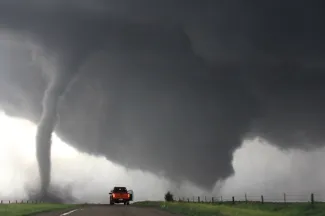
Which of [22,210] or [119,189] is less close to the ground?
[119,189]

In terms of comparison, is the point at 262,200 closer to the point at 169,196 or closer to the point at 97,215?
the point at 97,215

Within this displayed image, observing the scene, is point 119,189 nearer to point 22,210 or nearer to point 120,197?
point 120,197

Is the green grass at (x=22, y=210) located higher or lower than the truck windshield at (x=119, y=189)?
lower

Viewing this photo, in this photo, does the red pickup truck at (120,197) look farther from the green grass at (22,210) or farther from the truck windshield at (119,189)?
the green grass at (22,210)

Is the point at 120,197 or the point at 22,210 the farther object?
the point at 120,197

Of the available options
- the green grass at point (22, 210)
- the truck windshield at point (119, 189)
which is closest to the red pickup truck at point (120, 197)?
the truck windshield at point (119, 189)

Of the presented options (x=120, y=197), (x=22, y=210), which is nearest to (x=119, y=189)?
(x=120, y=197)

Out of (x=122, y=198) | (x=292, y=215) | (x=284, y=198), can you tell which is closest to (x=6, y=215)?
(x=292, y=215)

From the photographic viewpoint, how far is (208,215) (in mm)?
35375

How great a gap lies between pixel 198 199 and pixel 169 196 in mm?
38311

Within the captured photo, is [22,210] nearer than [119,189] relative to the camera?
Yes

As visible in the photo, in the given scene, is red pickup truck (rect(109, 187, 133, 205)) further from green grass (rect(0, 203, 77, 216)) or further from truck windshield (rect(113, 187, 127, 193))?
green grass (rect(0, 203, 77, 216))

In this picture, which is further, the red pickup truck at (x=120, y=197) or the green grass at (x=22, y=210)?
the red pickup truck at (x=120, y=197)

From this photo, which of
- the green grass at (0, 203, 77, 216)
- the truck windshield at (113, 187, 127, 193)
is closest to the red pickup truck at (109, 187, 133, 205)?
the truck windshield at (113, 187, 127, 193)
